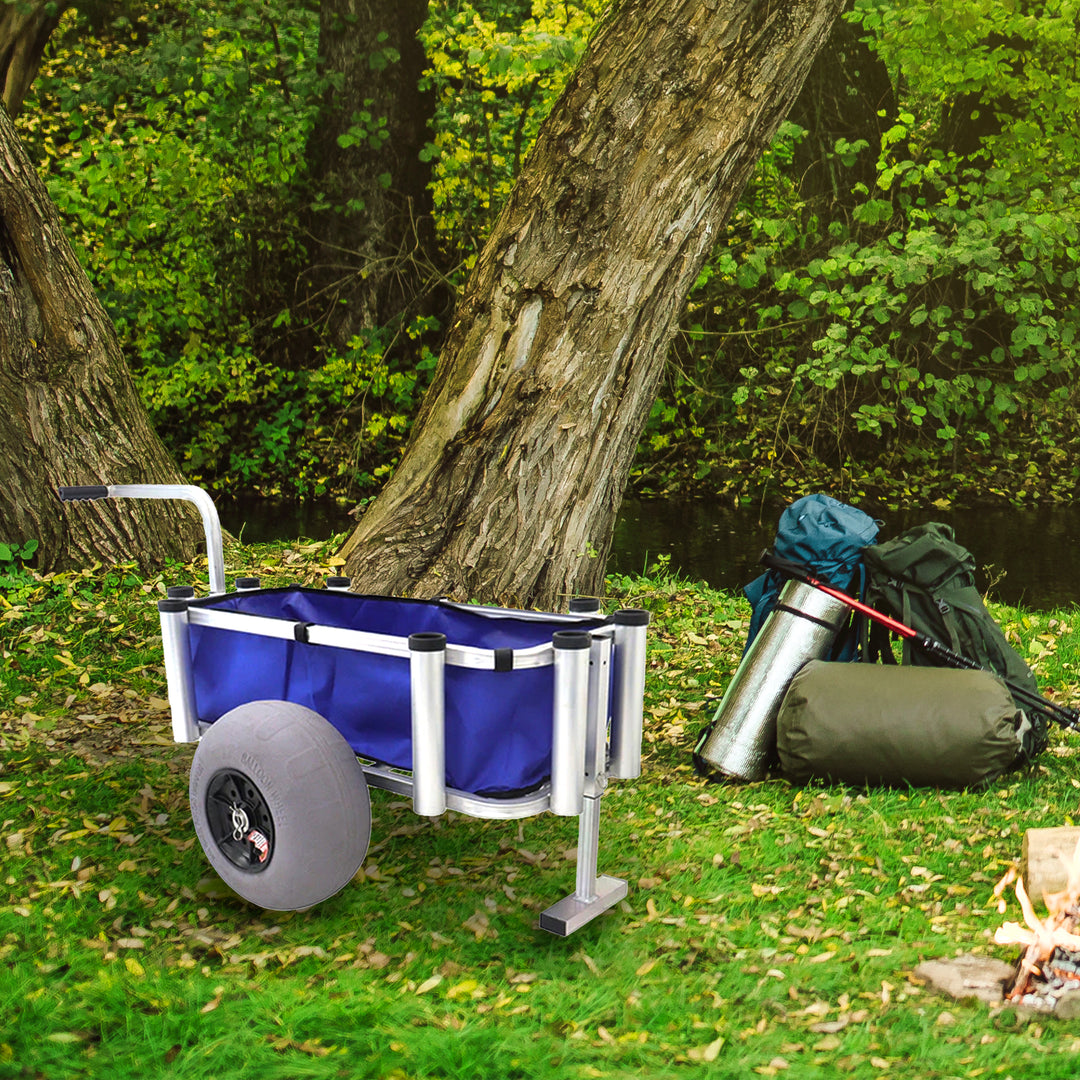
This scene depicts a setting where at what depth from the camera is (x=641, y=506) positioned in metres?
13.0

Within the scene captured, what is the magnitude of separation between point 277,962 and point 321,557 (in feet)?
13.1

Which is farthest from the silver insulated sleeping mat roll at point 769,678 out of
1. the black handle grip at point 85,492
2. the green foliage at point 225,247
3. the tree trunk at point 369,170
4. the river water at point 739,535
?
the tree trunk at point 369,170

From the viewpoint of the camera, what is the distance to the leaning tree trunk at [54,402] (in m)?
6.67

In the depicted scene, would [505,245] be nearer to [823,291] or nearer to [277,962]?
[277,962]

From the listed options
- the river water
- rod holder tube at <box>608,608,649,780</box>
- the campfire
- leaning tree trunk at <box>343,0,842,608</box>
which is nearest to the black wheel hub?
rod holder tube at <box>608,608,649,780</box>

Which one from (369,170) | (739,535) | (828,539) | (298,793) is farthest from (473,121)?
(298,793)

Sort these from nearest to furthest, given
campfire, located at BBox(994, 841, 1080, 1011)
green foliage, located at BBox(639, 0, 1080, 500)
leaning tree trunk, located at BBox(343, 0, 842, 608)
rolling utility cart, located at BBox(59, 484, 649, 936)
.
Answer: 1. campfire, located at BBox(994, 841, 1080, 1011)
2. rolling utility cart, located at BBox(59, 484, 649, 936)
3. leaning tree trunk, located at BBox(343, 0, 842, 608)
4. green foliage, located at BBox(639, 0, 1080, 500)

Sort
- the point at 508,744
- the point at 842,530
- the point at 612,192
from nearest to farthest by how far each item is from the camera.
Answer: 1. the point at 508,744
2. the point at 842,530
3. the point at 612,192

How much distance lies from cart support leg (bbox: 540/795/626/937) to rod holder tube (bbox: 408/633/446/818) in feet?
1.51

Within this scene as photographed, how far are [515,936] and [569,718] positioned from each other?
2.75ft

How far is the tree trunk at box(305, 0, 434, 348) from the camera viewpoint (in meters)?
12.1

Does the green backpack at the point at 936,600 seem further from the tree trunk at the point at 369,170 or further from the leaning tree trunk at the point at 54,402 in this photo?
the tree trunk at the point at 369,170

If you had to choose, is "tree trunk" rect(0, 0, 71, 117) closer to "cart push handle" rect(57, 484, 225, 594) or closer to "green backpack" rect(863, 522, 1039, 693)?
"cart push handle" rect(57, 484, 225, 594)

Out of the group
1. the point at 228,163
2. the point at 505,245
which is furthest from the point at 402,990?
the point at 228,163
